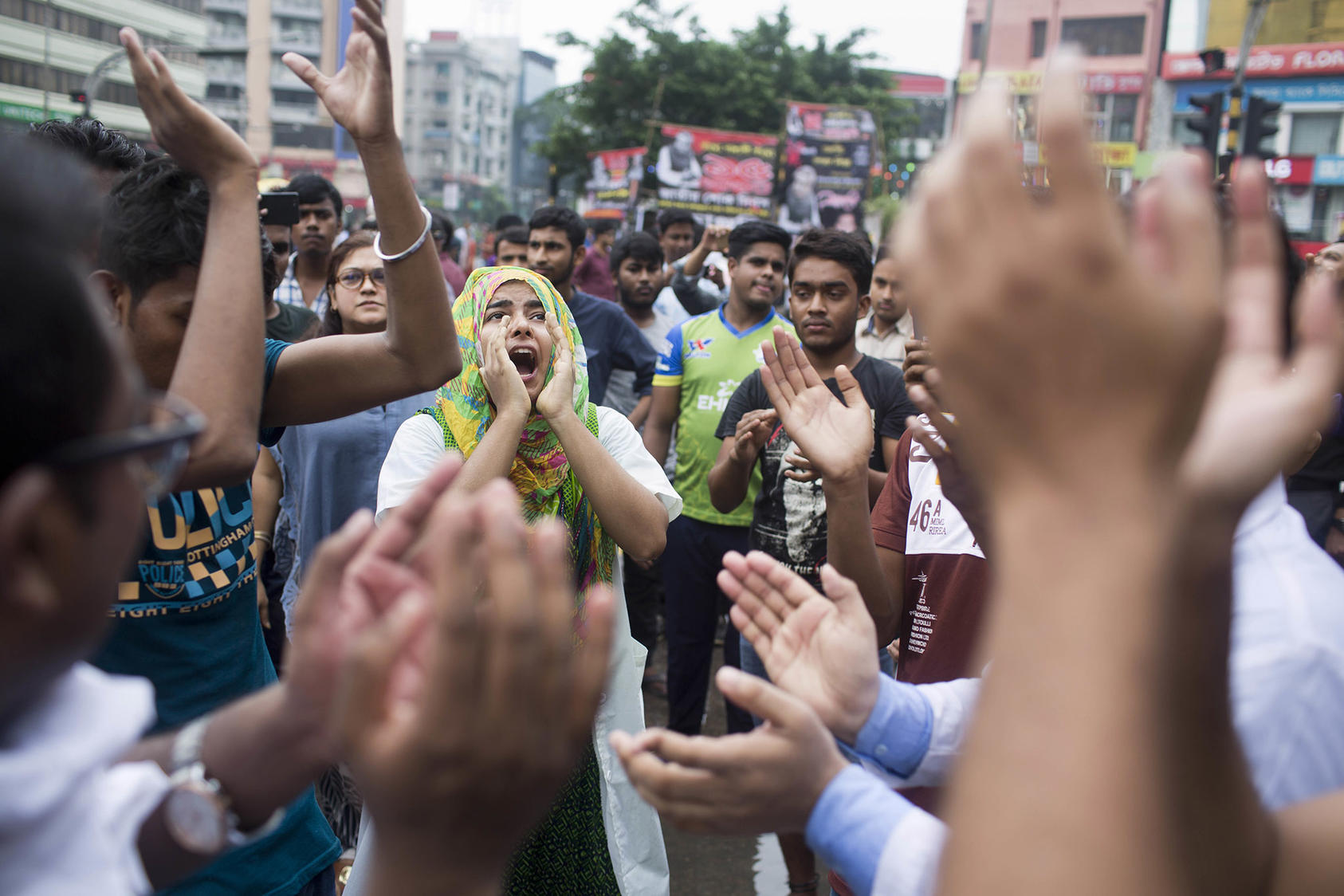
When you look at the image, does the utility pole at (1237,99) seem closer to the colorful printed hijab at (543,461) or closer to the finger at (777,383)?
the colorful printed hijab at (543,461)

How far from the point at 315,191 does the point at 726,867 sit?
411 cm

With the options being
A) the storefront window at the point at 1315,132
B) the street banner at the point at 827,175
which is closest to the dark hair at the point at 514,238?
the street banner at the point at 827,175

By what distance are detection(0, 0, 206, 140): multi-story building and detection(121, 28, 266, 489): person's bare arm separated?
3649 cm

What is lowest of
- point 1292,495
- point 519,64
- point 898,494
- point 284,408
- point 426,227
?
point 1292,495

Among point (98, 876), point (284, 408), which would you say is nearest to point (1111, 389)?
point (98, 876)

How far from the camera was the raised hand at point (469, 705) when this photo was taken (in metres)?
0.74

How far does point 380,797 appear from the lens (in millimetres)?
758

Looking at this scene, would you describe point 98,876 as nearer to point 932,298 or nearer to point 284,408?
point 932,298

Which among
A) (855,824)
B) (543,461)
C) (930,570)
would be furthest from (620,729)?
(855,824)

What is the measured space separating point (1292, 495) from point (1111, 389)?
5123 millimetres

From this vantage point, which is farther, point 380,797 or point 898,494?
point 898,494

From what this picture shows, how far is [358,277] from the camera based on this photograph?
149 inches

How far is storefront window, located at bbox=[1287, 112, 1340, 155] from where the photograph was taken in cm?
3158

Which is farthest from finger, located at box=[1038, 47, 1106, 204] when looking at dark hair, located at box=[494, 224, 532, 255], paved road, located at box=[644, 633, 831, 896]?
dark hair, located at box=[494, 224, 532, 255]
